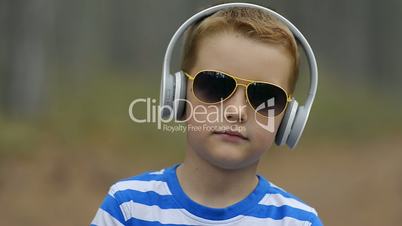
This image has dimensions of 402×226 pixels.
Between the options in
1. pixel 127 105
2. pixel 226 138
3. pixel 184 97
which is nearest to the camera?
pixel 226 138

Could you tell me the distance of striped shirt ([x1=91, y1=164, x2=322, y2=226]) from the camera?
1.88 metres

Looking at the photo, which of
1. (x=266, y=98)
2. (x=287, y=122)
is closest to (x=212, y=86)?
(x=266, y=98)

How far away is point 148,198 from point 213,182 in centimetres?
18

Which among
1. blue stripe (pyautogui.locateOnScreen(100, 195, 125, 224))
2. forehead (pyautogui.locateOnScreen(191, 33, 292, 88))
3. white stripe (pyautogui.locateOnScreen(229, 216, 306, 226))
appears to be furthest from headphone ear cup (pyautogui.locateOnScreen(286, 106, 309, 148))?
blue stripe (pyautogui.locateOnScreen(100, 195, 125, 224))

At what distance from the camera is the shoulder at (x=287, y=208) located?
193 cm

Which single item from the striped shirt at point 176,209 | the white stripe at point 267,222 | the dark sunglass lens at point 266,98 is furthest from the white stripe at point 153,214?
the dark sunglass lens at point 266,98

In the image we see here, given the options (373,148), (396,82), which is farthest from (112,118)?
(396,82)

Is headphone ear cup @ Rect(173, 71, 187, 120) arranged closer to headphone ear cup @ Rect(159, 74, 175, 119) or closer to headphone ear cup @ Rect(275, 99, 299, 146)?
headphone ear cup @ Rect(159, 74, 175, 119)

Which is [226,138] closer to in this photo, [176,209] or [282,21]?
[176,209]

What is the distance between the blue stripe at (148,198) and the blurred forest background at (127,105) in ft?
9.91

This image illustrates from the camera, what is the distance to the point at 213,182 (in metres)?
1.93

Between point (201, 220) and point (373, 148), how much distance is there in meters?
5.07

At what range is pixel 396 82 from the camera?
7.80 m

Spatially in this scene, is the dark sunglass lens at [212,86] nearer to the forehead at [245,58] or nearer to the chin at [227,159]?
the forehead at [245,58]
